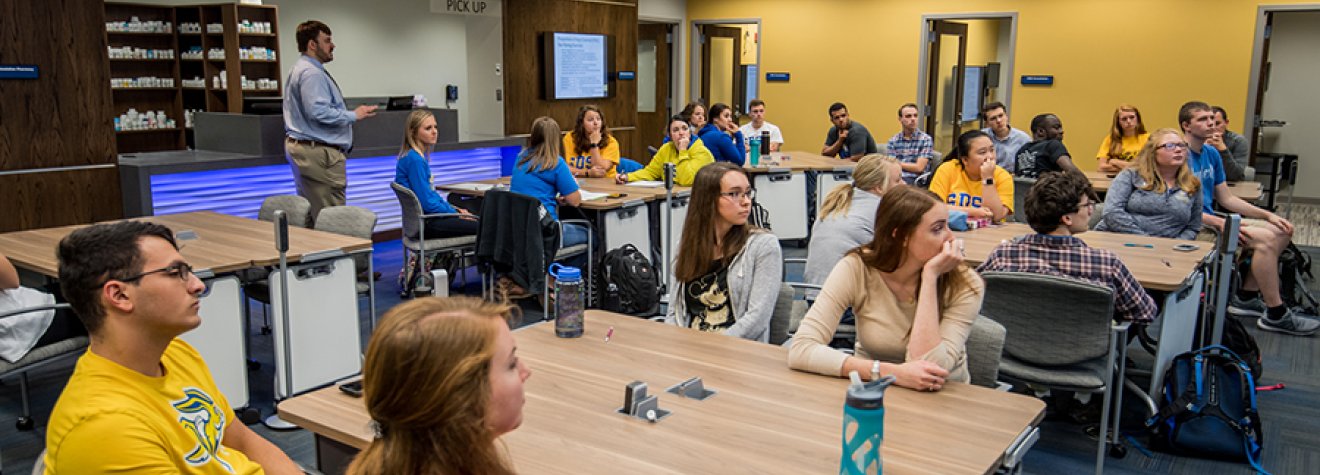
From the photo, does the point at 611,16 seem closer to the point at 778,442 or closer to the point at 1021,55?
the point at 1021,55

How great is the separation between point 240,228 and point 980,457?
12.8 feet

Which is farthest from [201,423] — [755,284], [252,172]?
[252,172]

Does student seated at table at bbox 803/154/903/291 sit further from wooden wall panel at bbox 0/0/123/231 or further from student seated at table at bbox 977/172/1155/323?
wooden wall panel at bbox 0/0/123/231

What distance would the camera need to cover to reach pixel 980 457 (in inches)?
76.7

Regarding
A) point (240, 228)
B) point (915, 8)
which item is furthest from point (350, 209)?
point (915, 8)

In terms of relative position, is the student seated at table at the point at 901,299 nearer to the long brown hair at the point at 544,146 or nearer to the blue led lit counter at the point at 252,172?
the long brown hair at the point at 544,146

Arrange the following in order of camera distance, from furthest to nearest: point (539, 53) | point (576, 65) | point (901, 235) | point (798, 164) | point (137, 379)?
1. point (576, 65)
2. point (539, 53)
3. point (798, 164)
4. point (901, 235)
5. point (137, 379)

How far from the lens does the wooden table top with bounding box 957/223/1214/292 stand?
385 cm

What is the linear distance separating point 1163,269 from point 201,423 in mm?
3653

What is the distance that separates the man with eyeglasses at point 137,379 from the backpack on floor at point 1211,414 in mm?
3332

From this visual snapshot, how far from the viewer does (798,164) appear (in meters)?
8.38

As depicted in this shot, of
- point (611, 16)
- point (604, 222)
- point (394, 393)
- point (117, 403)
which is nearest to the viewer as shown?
point (394, 393)

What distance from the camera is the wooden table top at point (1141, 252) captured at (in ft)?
12.6

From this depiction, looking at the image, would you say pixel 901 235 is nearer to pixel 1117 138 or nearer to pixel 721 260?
pixel 721 260
